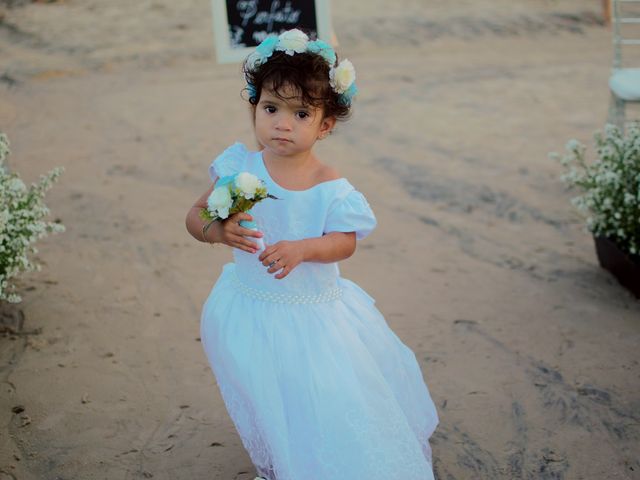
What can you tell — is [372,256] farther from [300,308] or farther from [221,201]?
[221,201]

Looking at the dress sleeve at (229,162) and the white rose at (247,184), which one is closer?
the white rose at (247,184)

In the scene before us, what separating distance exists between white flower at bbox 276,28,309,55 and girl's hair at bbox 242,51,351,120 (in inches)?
0.9

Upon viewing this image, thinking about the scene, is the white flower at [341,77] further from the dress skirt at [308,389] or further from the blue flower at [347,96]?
the dress skirt at [308,389]

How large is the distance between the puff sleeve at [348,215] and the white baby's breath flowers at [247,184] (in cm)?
29

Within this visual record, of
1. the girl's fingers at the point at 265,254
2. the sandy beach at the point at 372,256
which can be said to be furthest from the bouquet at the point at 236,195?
the sandy beach at the point at 372,256

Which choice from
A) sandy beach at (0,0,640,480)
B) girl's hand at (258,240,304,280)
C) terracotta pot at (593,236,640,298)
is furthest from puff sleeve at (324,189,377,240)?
terracotta pot at (593,236,640,298)

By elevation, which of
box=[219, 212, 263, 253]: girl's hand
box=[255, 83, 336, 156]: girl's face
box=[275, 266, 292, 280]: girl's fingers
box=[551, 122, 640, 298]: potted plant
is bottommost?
Answer: box=[551, 122, 640, 298]: potted plant

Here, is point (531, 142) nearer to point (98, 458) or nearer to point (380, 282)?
point (380, 282)

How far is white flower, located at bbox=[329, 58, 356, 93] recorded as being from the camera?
8.05 feet

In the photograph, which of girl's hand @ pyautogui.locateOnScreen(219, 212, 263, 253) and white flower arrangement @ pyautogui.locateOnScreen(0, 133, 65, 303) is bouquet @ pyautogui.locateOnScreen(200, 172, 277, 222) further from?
white flower arrangement @ pyautogui.locateOnScreen(0, 133, 65, 303)

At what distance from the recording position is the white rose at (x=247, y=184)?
7.52 feet

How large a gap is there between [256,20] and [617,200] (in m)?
2.24

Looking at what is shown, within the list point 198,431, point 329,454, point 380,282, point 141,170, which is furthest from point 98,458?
point 141,170

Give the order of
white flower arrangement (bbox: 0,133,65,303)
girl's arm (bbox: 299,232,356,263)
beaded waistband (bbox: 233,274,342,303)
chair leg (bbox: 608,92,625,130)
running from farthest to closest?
chair leg (bbox: 608,92,625,130), white flower arrangement (bbox: 0,133,65,303), beaded waistband (bbox: 233,274,342,303), girl's arm (bbox: 299,232,356,263)
